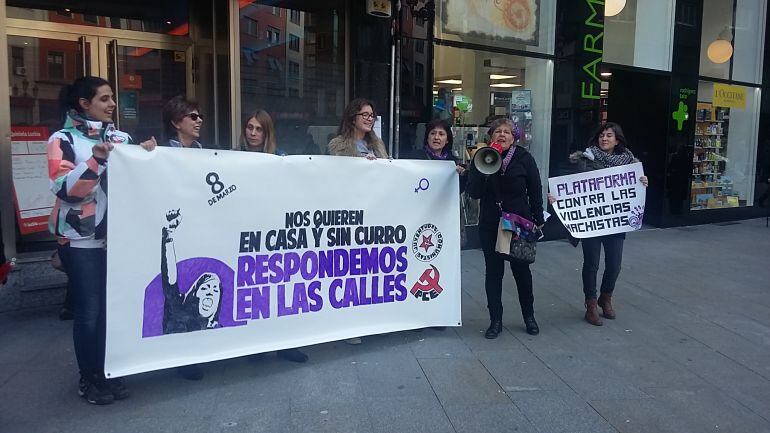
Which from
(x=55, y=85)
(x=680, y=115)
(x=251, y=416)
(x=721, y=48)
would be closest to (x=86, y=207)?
(x=251, y=416)

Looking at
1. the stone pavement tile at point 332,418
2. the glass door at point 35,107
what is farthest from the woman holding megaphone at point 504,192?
the glass door at point 35,107

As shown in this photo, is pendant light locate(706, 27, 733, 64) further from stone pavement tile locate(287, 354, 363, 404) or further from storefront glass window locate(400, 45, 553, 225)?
stone pavement tile locate(287, 354, 363, 404)

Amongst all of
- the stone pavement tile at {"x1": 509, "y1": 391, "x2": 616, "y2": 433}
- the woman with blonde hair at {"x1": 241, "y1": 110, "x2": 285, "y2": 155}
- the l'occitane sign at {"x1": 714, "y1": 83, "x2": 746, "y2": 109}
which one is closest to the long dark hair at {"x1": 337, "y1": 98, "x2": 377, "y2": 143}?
the woman with blonde hair at {"x1": 241, "y1": 110, "x2": 285, "y2": 155}

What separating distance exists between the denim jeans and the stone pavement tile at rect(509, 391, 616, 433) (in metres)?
2.63

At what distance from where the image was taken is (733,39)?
482 inches

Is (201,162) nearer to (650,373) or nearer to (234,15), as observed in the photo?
(650,373)

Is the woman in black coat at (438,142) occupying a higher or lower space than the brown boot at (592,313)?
higher

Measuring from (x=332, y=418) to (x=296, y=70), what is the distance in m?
5.53

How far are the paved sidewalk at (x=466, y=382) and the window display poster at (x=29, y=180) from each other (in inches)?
43.5

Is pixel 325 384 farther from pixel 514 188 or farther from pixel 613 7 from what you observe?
pixel 613 7

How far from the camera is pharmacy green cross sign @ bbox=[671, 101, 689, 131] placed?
11.0 m

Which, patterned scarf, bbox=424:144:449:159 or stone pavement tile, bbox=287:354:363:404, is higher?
patterned scarf, bbox=424:144:449:159

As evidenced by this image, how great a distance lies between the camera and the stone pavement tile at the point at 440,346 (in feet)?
15.2

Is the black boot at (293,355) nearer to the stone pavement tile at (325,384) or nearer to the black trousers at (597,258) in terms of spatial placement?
the stone pavement tile at (325,384)
